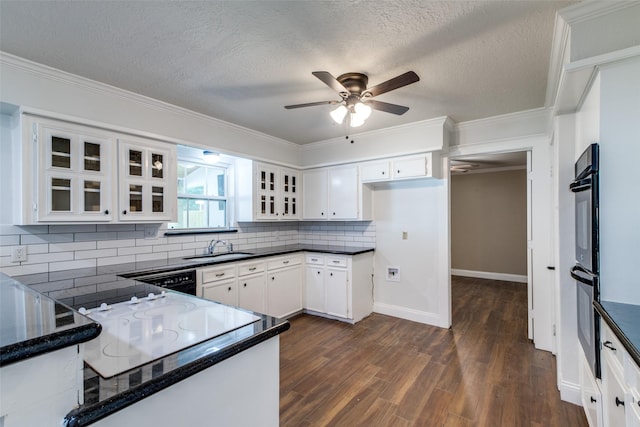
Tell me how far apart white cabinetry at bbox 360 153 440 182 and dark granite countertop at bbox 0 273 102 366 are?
3401mm

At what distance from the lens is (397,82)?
2.04m

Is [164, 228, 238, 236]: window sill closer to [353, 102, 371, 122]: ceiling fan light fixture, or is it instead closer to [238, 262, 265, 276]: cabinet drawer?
[238, 262, 265, 276]: cabinet drawer

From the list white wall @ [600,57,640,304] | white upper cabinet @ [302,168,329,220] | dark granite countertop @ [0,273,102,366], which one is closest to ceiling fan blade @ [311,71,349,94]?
white wall @ [600,57,640,304]

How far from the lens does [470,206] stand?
6652mm

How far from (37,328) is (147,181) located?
2.42 meters

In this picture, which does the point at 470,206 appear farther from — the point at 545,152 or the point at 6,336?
the point at 6,336

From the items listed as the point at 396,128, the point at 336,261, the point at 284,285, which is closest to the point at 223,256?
the point at 284,285

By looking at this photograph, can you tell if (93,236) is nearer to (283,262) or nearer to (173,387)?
(283,262)

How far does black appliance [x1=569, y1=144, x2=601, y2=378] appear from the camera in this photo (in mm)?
1564

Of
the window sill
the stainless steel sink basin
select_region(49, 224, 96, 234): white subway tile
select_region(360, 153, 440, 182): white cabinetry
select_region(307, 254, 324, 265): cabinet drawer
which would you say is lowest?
select_region(307, 254, 324, 265): cabinet drawer

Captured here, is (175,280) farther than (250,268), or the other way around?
(250,268)

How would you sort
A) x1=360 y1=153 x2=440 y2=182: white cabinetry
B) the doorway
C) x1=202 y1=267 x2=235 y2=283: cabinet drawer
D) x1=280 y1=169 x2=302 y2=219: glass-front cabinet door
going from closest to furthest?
x1=202 y1=267 x2=235 y2=283: cabinet drawer, x1=360 y1=153 x2=440 y2=182: white cabinetry, x1=280 y1=169 x2=302 y2=219: glass-front cabinet door, the doorway

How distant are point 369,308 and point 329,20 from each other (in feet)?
11.5

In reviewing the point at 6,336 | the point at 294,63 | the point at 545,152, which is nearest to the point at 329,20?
the point at 294,63
